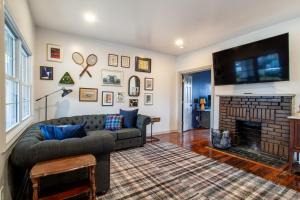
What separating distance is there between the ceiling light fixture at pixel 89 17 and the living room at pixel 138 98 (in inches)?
0.7

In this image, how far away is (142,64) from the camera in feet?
15.8

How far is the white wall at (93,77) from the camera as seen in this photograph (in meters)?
3.50

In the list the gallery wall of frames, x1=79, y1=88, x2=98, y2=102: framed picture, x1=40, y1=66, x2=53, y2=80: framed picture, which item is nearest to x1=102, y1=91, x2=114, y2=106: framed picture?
the gallery wall of frames

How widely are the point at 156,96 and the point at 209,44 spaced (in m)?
2.16

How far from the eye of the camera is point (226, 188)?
2.11 meters

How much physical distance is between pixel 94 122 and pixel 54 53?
1.82 m

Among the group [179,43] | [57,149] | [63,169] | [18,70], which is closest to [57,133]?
[57,149]

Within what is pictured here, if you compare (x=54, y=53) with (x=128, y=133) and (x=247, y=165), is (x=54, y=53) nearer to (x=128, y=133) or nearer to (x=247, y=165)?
(x=128, y=133)

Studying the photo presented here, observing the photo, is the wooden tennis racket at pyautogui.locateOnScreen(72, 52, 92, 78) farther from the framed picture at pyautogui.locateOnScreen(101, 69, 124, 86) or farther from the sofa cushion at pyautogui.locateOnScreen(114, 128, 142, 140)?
the sofa cushion at pyautogui.locateOnScreen(114, 128, 142, 140)

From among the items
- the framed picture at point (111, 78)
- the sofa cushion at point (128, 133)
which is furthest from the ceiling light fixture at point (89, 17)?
the sofa cushion at point (128, 133)

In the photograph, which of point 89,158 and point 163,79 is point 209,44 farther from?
point 89,158

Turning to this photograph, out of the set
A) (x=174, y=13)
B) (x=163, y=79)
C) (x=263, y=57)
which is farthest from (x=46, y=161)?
(x=163, y=79)

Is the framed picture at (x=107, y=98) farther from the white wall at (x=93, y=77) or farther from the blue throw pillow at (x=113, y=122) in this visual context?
the blue throw pillow at (x=113, y=122)

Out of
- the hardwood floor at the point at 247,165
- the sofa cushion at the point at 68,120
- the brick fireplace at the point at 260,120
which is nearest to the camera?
the hardwood floor at the point at 247,165
